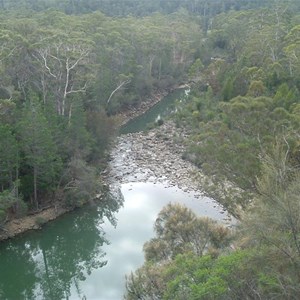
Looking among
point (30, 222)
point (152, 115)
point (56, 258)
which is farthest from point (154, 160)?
point (56, 258)

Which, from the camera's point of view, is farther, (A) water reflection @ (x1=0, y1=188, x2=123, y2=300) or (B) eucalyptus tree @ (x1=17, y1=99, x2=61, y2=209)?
(B) eucalyptus tree @ (x1=17, y1=99, x2=61, y2=209)

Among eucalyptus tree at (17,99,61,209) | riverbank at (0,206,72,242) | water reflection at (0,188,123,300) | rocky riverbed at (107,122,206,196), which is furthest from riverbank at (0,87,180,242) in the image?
rocky riverbed at (107,122,206,196)

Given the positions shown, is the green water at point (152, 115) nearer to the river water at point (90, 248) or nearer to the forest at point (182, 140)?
the forest at point (182, 140)

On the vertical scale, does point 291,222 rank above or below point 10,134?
above

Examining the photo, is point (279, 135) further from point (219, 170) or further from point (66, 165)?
point (66, 165)

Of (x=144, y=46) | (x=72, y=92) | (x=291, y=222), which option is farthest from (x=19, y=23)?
(x=291, y=222)

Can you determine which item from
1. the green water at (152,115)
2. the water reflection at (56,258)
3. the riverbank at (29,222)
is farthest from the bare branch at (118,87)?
the riverbank at (29,222)

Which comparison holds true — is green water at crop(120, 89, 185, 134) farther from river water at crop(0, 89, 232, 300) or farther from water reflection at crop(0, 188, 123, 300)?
water reflection at crop(0, 188, 123, 300)

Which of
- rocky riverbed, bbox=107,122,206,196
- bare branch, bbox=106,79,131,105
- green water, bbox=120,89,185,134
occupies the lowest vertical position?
green water, bbox=120,89,185,134
